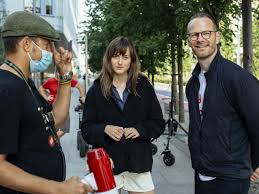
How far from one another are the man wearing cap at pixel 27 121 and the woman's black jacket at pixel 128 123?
1.16 m

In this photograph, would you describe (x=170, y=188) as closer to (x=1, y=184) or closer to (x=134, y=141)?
(x=134, y=141)

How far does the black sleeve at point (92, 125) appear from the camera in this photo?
3617 millimetres

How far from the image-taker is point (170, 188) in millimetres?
6504

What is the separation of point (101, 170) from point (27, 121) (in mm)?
408

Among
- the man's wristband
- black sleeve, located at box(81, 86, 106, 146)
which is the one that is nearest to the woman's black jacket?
black sleeve, located at box(81, 86, 106, 146)

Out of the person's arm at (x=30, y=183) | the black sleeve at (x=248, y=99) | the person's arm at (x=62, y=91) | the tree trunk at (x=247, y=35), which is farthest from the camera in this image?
the tree trunk at (x=247, y=35)

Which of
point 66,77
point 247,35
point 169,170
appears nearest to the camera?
point 66,77

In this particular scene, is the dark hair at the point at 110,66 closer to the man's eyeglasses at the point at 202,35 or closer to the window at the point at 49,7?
the man's eyeglasses at the point at 202,35

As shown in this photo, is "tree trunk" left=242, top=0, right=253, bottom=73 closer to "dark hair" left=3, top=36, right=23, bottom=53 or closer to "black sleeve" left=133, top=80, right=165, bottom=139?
"black sleeve" left=133, top=80, right=165, bottom=139

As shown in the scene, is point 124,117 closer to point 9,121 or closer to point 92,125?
point 92,125

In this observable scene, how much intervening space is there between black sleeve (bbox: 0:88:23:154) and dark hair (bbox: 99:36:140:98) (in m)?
1.60

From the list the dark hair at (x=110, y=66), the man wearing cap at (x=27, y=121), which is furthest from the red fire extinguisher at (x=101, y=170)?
the dark hair at (x=110, y=66)

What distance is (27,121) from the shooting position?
7.13 feet

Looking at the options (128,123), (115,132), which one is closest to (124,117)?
(128,123)
